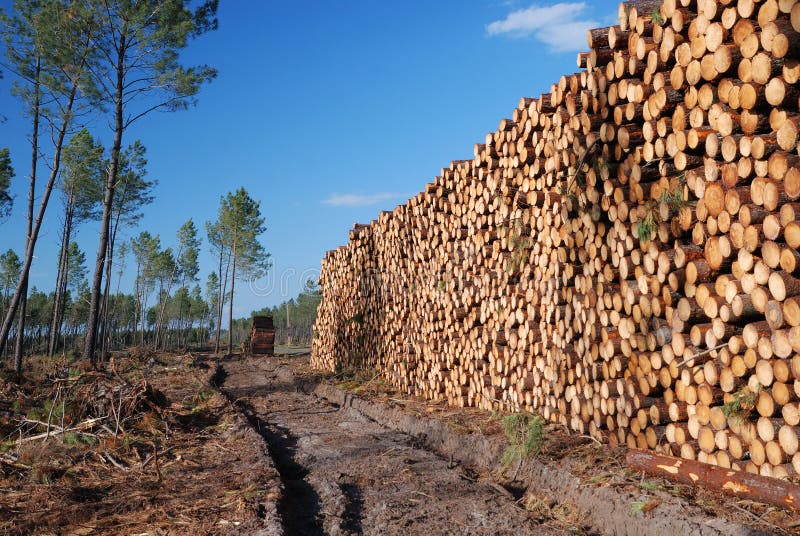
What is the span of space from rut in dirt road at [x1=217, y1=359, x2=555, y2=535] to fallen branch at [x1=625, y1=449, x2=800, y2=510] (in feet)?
2.71

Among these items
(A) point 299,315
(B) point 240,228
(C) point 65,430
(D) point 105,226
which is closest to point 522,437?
(C) point 65,430

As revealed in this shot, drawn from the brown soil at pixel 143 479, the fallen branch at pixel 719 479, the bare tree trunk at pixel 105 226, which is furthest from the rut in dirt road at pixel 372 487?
the bare tree trunk at pixel 105 226

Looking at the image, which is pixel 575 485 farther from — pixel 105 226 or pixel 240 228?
pixel 240 228

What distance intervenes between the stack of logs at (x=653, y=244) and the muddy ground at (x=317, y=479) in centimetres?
49

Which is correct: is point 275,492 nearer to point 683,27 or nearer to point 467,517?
point 467,517

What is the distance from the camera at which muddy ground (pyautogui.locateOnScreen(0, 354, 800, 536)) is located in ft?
11.5

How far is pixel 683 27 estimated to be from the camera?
3787mm

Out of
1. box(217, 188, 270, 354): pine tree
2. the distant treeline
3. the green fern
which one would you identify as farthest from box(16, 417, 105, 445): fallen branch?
the distant treeline

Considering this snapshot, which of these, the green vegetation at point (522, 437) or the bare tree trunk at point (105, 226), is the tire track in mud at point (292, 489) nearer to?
the green vegetation at point (522, 437)

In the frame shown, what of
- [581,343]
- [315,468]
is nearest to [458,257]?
[581,343]

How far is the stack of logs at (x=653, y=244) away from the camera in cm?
313

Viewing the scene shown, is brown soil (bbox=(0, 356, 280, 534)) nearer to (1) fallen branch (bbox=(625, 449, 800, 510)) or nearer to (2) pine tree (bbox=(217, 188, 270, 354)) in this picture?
(1) fallen branch (bbox=(625, 449, 800, 510))

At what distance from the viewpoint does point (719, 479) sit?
3.24 metres

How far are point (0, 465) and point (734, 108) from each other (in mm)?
6483
